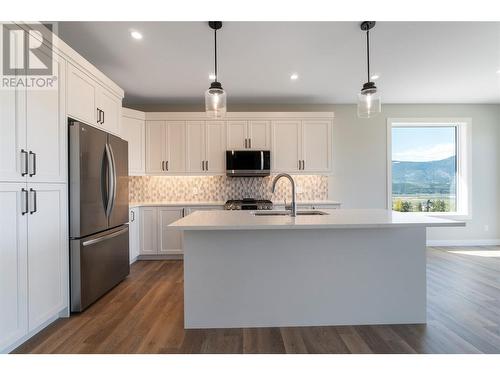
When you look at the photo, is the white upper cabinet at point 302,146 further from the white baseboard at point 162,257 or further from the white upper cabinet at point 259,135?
the white baseboard at point 162,257

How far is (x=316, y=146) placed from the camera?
14.8ft

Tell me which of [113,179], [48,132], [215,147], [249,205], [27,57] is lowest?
[249,205]

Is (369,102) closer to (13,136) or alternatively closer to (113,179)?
(113,179)

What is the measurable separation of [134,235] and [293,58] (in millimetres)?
3335

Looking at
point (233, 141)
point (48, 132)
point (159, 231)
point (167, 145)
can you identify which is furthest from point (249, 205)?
point (48, 132)

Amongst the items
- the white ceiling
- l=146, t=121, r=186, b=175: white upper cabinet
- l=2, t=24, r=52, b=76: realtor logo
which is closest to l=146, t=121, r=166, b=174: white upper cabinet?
l=146, t=121, r=186, b=175: white upper cabinet

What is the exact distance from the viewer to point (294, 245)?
7.09 ft

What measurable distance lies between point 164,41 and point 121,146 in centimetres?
128

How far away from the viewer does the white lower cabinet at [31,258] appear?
1770mm

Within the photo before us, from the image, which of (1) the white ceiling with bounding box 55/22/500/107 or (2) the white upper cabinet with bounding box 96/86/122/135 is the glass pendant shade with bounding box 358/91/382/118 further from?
(2) the white upper cabinet with bounding box 96/86/122/135

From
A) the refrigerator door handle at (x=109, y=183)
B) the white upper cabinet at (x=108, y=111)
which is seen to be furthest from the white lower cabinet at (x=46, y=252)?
the white upper cabinet at (x=108, y=111)

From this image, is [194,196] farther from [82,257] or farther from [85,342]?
[85,342]

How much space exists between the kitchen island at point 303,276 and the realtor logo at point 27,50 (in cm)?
163

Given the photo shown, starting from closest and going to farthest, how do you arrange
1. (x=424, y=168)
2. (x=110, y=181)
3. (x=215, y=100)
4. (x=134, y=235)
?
(x=215, y=100) < (x=110, y=181) < (x=134, y=235) < (x=424, y=168)
